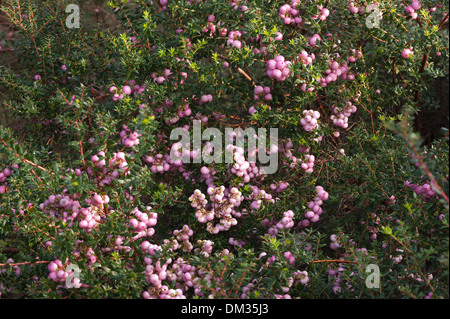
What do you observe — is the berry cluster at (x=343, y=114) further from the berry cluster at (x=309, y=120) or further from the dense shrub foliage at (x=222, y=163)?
the berry cluster at (x=309, y=120)

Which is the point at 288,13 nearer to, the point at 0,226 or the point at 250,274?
the point at 250,274

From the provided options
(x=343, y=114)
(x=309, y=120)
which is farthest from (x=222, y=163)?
(x=343, y=114)

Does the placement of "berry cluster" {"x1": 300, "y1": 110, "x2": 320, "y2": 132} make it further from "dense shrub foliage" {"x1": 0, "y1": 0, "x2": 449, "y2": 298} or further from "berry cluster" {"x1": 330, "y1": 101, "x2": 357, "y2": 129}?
"berry cluster" {"x1": 330, "y1": 101, "x2": 357, "y2": 129}

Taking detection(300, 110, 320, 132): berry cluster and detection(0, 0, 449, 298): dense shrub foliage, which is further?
detection(300, 110, 320, 132): berry cluster

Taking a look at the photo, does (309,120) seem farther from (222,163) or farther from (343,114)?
(222,163)

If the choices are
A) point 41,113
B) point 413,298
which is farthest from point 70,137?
point 413,298

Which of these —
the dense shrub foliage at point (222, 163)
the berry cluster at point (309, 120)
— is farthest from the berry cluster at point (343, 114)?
the berry cluster at point (309, 120)

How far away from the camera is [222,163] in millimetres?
2859

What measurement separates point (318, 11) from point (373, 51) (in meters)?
A: 0.43

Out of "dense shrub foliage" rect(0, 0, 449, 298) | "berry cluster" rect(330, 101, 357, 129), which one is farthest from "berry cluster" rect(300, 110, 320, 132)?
"berry cluster" rect(330, 101, 357, 129)

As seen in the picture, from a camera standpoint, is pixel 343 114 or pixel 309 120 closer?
pixel 309 120

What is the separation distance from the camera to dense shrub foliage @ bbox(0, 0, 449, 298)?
243 cm

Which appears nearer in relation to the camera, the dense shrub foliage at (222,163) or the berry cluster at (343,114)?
the dense shrub foliage at (222,163)

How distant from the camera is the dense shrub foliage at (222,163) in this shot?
243cm
